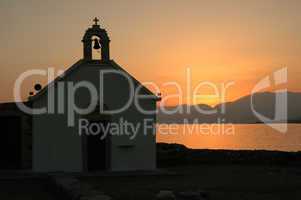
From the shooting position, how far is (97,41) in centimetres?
2461

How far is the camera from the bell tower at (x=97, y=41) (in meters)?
24.3

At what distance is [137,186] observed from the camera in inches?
727

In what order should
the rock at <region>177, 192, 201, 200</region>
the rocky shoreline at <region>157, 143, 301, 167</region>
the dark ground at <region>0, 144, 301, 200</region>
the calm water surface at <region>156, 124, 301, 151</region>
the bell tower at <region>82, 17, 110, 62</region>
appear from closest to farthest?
the rock at <region>177, 192, 201, 200</region> → the dark ground at <region>0, 144, 301, 200</region> → the bell tower at <region>82, 17, 110, 62</region> → the rocky shoreline at <region>157, 143, 301, 167</region> → the calm water surface at <region>156, 124, 301, 151</region>

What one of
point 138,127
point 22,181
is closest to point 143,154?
point 138,127

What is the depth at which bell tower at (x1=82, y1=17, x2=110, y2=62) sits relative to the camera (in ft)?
79.7

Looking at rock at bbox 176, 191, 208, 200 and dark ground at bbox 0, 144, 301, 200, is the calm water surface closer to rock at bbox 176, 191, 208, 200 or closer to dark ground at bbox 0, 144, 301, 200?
dark ground at bbox 0, 144, 301, 200

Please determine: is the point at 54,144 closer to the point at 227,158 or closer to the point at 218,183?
the point at 218,183

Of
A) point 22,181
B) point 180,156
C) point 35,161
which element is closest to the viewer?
point 22,181

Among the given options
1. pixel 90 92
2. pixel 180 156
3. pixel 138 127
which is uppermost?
pixel 90 92

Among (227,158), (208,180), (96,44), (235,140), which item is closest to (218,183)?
(208,180)

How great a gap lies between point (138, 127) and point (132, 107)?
89cm

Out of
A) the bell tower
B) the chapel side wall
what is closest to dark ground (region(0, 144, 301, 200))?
the chapel side wall

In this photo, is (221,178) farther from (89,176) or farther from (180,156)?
(180,156)

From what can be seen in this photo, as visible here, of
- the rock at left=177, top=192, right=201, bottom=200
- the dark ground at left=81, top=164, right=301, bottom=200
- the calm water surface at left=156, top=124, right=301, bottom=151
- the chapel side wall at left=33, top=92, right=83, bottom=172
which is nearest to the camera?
the rock at left=177, top=192, right=201, bottom=200
